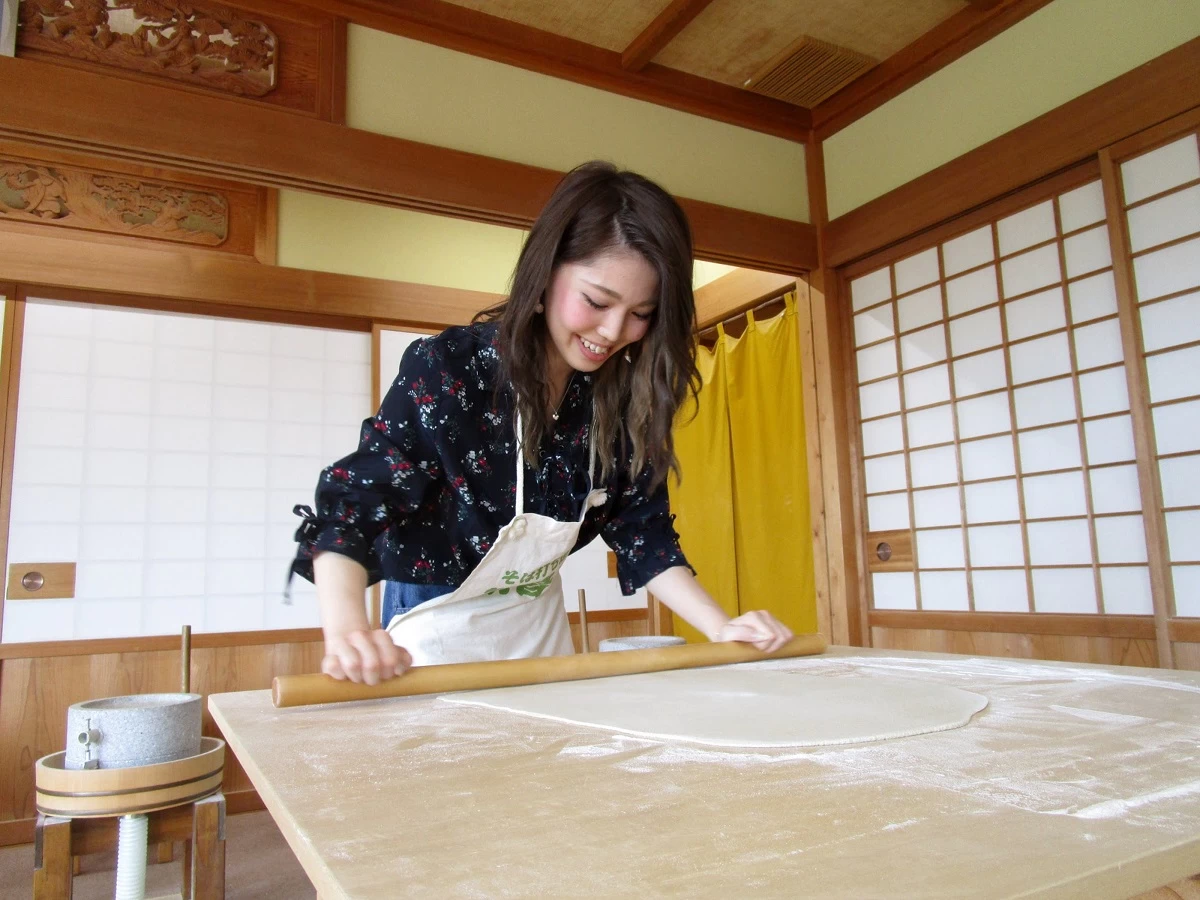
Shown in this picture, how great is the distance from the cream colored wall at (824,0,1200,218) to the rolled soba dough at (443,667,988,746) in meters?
2.28

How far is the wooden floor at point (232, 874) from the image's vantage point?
2643 millimetres

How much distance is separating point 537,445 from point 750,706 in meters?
0.66

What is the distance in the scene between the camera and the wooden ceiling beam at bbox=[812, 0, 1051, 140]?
114 inches

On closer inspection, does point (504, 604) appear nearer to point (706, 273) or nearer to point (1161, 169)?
point (1161, 169)

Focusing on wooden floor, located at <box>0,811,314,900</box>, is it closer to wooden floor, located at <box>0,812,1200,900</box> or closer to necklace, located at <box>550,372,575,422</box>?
wooden floor, located at <box>0,812,1200,900</box>

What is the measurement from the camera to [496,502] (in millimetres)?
1481

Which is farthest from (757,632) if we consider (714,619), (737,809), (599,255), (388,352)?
(388,352)

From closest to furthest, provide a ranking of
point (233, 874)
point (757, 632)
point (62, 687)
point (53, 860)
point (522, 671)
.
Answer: point (522, 671) < point (757, 632) < point (53, 860) < point (233, 874) < point (62, 687)

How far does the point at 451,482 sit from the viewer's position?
1428 mm

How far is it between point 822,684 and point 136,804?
4.95 ft

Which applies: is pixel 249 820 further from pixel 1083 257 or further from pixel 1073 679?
pixel 1083 257

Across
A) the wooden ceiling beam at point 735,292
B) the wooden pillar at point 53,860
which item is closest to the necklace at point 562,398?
the wooden pillar at point 53,860

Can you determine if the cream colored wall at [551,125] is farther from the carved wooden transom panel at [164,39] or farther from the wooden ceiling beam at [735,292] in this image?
the wooden ceiling beam at [735,292]

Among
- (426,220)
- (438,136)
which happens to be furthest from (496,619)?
(426,220)
